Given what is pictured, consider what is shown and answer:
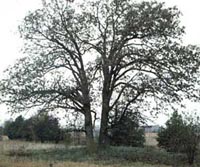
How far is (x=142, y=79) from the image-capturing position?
102 ft

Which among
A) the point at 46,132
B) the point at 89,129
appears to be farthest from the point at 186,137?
the point at 46,132

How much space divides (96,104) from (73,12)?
280 inches

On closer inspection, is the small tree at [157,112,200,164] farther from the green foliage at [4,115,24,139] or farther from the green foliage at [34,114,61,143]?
the green foliage at [4,115,24,139]

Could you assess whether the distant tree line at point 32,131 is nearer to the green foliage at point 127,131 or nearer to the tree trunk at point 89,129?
the green foliage at point 127,131

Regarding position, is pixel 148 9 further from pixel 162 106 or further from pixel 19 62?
pixel 19 62

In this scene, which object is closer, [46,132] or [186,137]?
[186,137]

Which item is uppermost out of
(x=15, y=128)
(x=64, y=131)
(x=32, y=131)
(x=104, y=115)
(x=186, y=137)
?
(x=15, y=128)

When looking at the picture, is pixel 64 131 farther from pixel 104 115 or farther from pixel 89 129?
pixel 104 115

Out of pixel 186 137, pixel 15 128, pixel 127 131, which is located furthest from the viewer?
pixel 15 128

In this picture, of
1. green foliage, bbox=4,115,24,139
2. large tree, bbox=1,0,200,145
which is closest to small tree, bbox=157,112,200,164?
large tree, bbox=1,0,200,145

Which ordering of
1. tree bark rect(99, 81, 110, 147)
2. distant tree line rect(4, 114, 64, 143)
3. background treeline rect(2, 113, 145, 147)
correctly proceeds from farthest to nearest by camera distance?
distant tree line rect(4, 114, 64, 143) < background treeline rect(2, 113, 145, 147) < tree bark rect(99, 81, 110, 147)

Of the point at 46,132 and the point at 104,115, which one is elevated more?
the point at 104,115

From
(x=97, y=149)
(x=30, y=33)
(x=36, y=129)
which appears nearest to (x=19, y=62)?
(x=30, y=33)

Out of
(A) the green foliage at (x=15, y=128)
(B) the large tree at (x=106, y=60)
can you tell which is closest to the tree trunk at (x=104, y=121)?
(B) the large tree at (x=106, y=60)
